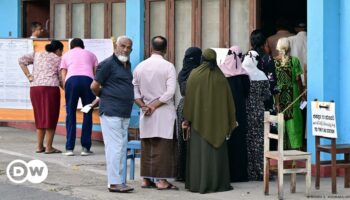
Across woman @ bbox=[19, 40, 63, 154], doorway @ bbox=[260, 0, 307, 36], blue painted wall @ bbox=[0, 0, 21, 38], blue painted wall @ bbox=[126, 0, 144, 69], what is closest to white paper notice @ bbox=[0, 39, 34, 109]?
woman @ bbox=[19, 40, 63, 154]

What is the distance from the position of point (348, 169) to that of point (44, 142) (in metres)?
6.23

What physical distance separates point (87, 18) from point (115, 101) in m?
5.75

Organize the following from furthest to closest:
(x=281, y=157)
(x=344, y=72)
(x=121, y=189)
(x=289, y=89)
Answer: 1. (x=289, y=89)
2. (x=344, y=72)
3. (x=121, y=189)
4. (x=281, y=157)

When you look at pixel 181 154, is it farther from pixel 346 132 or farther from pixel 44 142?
pixel 44 142

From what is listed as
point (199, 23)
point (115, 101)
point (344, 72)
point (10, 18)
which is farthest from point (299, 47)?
point (10, 18)

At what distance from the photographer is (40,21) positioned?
55.1 feet

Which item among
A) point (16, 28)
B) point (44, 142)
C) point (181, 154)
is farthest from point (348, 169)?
point (16, 28)

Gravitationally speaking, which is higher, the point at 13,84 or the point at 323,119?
the point at 13,84

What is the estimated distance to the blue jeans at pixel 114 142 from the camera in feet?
31.1

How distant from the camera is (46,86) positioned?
12789 millimetres

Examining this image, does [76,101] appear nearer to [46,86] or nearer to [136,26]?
[46,86]

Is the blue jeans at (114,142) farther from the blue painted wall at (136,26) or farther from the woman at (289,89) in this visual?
the blue painted wall at (136,26)

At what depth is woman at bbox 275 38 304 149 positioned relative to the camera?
36.8ft

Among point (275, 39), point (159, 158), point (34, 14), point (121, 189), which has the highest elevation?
point (34, 14)
